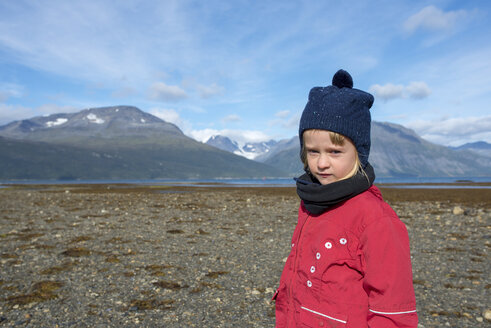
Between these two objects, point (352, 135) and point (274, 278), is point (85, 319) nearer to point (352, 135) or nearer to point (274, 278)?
point (274, 278)

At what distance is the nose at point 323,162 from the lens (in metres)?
3.33

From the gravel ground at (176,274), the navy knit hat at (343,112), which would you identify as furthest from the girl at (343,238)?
the gravel ground at (176,274)

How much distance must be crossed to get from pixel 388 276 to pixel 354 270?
334 millimetres

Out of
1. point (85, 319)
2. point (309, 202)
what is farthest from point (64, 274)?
point (309, 202)

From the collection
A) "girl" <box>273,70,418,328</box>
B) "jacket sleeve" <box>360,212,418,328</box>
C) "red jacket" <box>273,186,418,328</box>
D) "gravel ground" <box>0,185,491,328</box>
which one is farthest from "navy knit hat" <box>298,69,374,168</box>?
"gravel ground" <box>0,185,491,328</box>

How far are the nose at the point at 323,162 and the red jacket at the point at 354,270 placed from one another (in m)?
0.41

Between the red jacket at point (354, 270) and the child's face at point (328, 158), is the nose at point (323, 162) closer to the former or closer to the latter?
the child's face at point (328, 158)

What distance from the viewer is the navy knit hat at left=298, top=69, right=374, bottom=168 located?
10.9ft

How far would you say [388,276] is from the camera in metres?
2.83

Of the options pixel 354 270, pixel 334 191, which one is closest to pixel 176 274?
pixel 354 270

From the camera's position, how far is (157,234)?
15.5m

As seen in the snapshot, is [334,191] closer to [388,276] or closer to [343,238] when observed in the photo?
[343,238]

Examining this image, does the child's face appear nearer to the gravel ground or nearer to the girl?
the girl

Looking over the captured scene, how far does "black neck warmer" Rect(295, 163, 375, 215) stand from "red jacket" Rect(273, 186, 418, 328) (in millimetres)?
98
